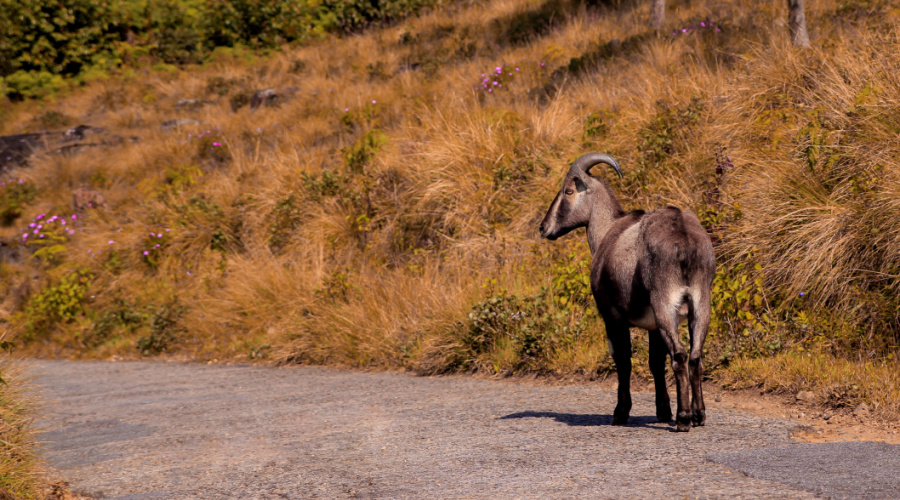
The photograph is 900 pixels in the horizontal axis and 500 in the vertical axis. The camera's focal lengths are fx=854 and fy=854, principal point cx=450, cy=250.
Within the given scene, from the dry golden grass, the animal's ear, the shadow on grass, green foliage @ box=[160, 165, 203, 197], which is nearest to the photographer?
the dry golden grass

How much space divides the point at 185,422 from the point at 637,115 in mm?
6788

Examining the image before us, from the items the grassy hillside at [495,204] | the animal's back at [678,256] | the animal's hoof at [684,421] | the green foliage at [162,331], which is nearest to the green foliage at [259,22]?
the grassy hillside at [495,204]

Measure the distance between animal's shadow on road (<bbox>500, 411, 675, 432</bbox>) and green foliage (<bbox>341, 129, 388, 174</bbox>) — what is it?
789 cm

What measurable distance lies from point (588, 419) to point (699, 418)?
103 cm

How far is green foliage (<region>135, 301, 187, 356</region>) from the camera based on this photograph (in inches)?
511

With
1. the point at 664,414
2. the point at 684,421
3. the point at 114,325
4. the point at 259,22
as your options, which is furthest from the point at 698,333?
the point at 259,22

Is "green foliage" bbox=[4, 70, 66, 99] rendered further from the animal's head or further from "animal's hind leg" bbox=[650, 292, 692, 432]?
"animal's hind leg" bbox=[650, 292, 692, 432]

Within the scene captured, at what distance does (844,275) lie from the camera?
23.9 ft

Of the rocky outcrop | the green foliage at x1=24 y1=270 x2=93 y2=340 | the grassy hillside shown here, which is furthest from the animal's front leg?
the rocky outcrop

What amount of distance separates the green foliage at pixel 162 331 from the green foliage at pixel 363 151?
3532mm

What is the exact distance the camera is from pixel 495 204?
11.7 meters

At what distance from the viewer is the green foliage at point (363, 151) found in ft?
46.1

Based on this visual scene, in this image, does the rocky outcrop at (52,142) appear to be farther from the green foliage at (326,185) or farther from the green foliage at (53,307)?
the green foliage at (326,185)

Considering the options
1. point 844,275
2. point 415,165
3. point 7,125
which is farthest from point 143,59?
point 844,275
